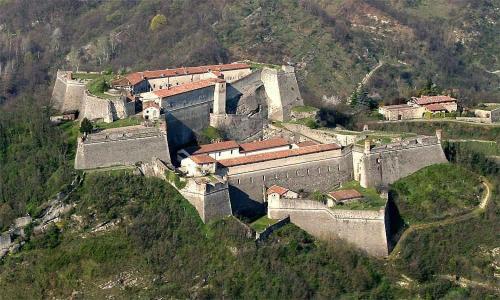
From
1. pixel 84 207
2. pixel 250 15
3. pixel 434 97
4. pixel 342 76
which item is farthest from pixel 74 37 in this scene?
pixel 84 207

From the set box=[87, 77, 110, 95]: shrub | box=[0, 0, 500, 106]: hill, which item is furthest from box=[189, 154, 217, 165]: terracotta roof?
box=[0, 0, 500, 106]: hill

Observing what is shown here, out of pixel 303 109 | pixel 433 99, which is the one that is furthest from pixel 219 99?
pixel 433 99

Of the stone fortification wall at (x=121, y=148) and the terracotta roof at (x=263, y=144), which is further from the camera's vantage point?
the terracotta roof at (x=263, y=144)

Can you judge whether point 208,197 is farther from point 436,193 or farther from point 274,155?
point 436,193

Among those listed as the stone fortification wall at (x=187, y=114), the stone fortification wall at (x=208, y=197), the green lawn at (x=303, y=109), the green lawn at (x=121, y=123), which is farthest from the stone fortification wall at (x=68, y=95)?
the stone fortification wall at (x=208, y=197)

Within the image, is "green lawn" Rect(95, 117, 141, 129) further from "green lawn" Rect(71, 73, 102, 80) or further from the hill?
the hill

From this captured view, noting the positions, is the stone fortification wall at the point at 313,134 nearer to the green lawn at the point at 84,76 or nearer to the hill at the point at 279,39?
the green lawn at the point at 84,76
